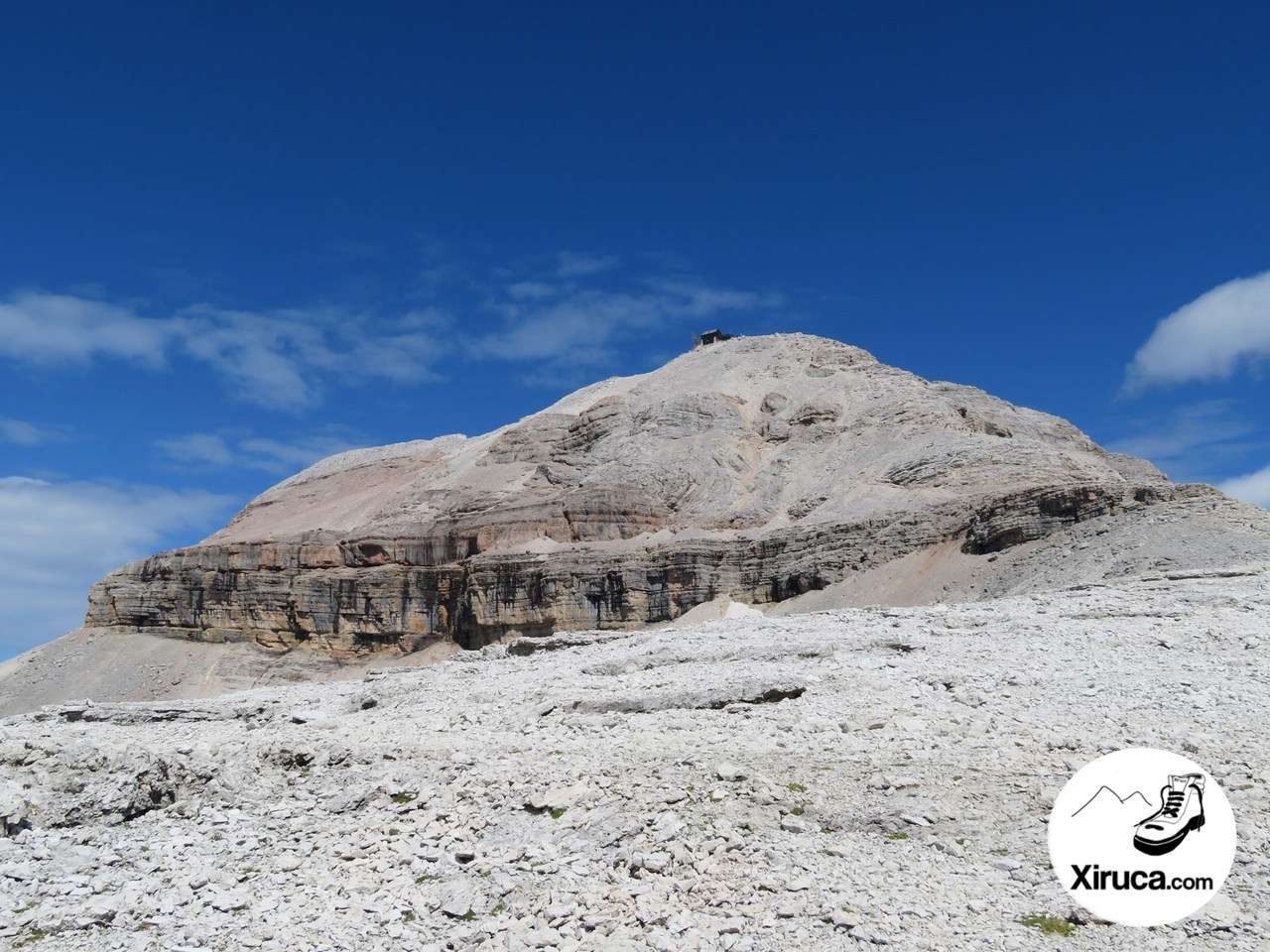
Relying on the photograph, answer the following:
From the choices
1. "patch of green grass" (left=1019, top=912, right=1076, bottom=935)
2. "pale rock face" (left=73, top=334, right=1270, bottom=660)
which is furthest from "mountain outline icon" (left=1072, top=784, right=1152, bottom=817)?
"pale rock face" (left=73, top=334, right=1270, bottom=660)

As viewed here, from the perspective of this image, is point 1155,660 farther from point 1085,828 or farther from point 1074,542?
point 1074,542

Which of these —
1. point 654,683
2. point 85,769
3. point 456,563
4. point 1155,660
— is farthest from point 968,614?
point 456,563

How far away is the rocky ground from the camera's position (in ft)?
30.1

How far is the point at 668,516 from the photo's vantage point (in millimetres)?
52125

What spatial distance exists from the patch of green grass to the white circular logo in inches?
12.6

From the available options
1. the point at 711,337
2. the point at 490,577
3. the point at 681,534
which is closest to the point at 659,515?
the point at 681,534

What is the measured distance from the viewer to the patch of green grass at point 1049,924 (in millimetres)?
8391

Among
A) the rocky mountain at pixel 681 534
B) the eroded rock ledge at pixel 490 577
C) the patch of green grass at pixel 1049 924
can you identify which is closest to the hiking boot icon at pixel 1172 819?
the patch of green grass at pixel 1049 924

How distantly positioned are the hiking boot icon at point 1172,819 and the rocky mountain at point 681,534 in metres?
19.8

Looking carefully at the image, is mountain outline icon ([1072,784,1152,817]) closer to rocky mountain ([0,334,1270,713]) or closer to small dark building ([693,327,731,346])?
rocky mountain ([0,334,1270,713])

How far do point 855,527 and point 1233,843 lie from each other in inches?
1302

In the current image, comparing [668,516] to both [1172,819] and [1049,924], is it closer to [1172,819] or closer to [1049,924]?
[1172,819]

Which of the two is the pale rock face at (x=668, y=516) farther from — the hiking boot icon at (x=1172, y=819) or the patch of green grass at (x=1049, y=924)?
the patch of green grass at (x=1049, y=924)

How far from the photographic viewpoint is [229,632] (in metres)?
54.5
